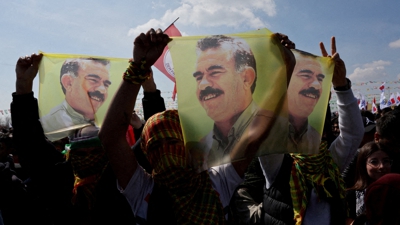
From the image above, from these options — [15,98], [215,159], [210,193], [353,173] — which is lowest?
[353,173]

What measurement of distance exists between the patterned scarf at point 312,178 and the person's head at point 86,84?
124 cm

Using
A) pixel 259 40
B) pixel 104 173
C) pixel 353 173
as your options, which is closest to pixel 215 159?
pixel 259 40

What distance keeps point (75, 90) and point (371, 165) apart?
229cm

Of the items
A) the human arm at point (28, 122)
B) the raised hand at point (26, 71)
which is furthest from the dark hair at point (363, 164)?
the raised hand at point (26, 71)

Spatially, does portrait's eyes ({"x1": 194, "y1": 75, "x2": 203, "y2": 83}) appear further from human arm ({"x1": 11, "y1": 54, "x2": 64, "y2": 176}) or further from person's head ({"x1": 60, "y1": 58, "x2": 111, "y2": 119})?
human arm ({"x1": 11, "y1": 54, "x2": 64, "y2": 176})

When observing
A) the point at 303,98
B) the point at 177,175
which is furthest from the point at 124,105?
the point at 303,98

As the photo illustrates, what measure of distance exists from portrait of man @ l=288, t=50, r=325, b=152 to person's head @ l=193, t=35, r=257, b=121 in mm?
396

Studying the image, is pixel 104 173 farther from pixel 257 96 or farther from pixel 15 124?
pixel 257 96

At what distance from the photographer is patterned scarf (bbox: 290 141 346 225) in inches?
76.1

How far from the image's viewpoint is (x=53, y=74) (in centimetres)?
211

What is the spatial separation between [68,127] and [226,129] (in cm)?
114

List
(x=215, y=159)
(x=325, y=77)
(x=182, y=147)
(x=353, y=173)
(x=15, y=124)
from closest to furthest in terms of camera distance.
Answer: (x=215, y=159), (x=182, y=147), (x=325, y=77), (x=15, y=124), (x=353, y=173)

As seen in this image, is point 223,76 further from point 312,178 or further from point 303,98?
point 312,178

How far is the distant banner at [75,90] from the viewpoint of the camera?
2029 mm
